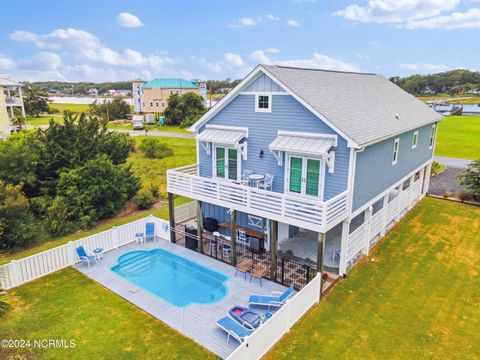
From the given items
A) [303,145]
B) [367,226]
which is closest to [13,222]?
[303,145]

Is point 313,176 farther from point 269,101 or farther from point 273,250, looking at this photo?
point 269,101

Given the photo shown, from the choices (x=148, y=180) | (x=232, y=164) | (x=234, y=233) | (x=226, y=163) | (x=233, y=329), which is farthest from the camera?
(x=148, y=180)

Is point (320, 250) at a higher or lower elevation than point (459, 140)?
higher

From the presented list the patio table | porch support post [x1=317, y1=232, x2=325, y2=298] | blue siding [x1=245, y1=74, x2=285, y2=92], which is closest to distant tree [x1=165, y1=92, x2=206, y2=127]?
blue siding [x1=245, y1=74, x2=285, y2=92]

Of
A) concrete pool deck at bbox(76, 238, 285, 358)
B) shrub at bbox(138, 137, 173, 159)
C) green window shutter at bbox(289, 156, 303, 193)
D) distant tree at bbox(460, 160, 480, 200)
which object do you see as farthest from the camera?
shrub at bbox(138, 137, 173, 159)

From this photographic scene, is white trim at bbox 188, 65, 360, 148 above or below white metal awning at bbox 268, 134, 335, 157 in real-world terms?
above

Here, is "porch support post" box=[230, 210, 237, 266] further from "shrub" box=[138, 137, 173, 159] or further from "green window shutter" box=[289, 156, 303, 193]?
"shrub" box=[138, 137, 173, 159]
